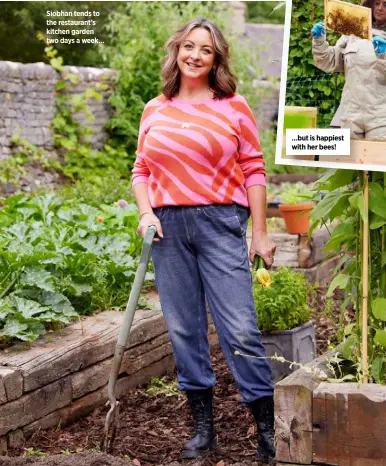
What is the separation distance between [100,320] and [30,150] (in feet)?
19.6

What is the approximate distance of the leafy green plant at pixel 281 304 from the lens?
492 cm

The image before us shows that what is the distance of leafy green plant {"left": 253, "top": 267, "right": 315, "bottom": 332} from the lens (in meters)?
4.92

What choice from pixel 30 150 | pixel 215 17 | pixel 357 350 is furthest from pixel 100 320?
pixel 215 17

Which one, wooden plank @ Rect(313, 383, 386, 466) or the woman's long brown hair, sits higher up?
the woman's long brown hair

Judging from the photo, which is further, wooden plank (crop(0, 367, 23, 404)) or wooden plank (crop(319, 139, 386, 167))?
wooden plank (crop(0, 367, 23, 404))

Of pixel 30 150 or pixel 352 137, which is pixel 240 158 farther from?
pixel 30 150

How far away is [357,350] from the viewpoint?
3.45m

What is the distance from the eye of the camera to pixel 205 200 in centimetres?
363

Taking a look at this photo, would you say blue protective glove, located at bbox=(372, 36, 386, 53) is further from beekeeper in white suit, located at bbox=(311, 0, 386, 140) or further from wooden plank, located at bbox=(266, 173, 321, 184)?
wooden plank, located at bbox=(266, 173, 321, 184)

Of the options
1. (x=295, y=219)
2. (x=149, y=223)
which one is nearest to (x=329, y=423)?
(x=149, y=223)
